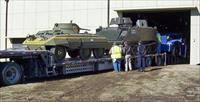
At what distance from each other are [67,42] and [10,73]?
13.8 feet

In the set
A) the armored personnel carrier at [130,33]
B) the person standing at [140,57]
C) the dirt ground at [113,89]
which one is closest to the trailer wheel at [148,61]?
the armored personnel carrier at [130,33]

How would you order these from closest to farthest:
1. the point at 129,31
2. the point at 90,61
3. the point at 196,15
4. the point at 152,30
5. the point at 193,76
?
the point at 193,76 < the point at 90,61 < the point at 129,31 < the point at 152,30 < the point at 196,15

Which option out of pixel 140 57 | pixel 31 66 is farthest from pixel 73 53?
pixel 31 66

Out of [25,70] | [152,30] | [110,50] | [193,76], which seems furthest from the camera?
[152,30]

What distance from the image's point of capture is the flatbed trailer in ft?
61.4

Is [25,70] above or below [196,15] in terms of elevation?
below

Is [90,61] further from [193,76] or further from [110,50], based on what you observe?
[193,76]

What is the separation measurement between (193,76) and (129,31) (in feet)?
20.1

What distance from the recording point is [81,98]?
15375 mm

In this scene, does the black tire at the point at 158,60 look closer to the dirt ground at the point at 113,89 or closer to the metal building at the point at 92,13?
the metal building at the point at 92,13

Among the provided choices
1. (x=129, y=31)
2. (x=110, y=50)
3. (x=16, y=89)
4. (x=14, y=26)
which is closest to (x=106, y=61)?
(x=110, y=50)

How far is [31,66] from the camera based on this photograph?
65.7 ft

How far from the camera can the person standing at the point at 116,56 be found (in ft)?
79.8

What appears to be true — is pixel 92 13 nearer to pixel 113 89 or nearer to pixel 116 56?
pixel 116 56
